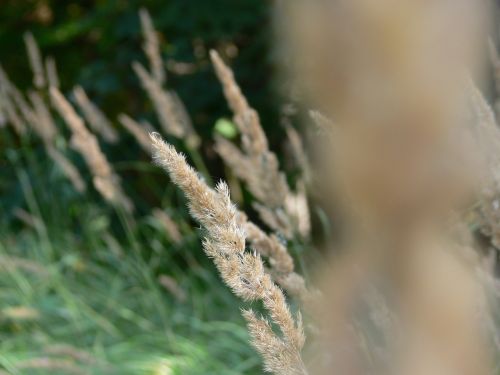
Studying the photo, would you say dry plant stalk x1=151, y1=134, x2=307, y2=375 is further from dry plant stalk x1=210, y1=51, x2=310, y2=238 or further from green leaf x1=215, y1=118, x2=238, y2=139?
green leaf x1=215, y1=118, x2=238, y2=139

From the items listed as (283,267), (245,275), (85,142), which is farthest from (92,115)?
(245,275)

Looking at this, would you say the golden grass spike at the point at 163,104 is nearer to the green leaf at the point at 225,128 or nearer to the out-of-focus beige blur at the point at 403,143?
the green leaf at the point at 225,128

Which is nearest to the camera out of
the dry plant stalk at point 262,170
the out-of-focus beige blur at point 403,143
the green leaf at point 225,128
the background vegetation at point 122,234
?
the out-of-focus beige blur at point 403,143

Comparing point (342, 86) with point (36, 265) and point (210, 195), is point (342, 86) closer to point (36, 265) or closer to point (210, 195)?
point (210, 195)

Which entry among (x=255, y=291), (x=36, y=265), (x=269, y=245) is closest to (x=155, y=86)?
(x=36, y=265)

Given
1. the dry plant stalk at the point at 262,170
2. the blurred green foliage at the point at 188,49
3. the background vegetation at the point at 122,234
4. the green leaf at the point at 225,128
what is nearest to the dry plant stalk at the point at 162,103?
the background vegetation at the point at 122,234

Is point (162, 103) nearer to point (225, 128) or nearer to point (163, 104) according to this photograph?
point (163, 104)
